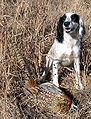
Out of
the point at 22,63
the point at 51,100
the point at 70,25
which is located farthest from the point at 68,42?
the point at 51,100

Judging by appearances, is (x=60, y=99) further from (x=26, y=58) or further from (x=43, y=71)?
(x=43, y=71)

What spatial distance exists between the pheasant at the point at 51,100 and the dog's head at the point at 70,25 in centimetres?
75

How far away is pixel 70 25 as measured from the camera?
224cm

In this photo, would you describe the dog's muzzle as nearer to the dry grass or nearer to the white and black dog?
the white and black dog

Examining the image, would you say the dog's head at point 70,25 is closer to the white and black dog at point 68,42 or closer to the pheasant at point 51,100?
the white and black dog at point 68,42

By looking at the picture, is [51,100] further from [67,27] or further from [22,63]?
[67,27]

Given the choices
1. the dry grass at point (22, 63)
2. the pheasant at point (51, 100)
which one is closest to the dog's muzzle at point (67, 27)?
the dry grass at point (22, 63)

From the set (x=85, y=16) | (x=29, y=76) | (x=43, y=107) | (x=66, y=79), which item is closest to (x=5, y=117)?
(x=43, y=107)

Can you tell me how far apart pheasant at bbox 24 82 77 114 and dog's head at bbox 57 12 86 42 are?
752 mm

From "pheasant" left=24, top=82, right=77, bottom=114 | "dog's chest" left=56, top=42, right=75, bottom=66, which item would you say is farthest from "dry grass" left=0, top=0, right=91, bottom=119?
"dog's chest" left=56, top=42, right=75, bottom=66

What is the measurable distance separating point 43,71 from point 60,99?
872mm

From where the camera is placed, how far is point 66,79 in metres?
2.51

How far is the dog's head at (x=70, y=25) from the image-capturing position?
7.40 feet

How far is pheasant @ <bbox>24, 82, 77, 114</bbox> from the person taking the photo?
5.94 feet
